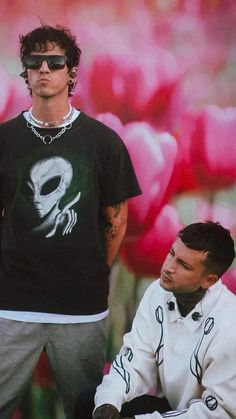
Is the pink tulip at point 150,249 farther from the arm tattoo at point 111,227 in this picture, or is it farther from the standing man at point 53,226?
the standing man at point 53,226

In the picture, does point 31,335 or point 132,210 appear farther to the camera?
point 132,210

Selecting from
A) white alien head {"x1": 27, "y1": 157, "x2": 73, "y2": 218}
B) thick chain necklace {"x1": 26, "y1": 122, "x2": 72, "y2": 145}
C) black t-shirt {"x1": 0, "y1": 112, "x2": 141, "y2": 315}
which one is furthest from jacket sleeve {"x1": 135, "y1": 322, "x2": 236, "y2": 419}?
thick chain necklace {"x1": 26, "y1": 122, "x2": 72, "y2": 145}

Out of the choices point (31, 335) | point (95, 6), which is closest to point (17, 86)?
point (95, 6)

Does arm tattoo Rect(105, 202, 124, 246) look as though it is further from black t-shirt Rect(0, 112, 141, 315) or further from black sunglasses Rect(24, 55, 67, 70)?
black sunglasses Rect(24, 55, 67, 70)

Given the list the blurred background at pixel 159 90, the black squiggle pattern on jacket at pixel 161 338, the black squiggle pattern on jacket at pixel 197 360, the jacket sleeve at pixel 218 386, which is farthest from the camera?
the blurred background at pixel 159 90

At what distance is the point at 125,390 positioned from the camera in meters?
3.48

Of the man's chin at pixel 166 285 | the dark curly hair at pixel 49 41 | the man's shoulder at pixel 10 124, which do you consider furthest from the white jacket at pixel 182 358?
the dark curly hair at pixel 49 41

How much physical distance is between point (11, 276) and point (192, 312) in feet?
2.23

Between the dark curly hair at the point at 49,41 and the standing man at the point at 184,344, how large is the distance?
816mm

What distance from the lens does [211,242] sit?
11.5ft

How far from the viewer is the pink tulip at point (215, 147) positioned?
3.97 meters

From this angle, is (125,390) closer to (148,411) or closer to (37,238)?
(148,411)

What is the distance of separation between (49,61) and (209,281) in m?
1.00

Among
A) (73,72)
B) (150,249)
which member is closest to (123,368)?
(150,249)
